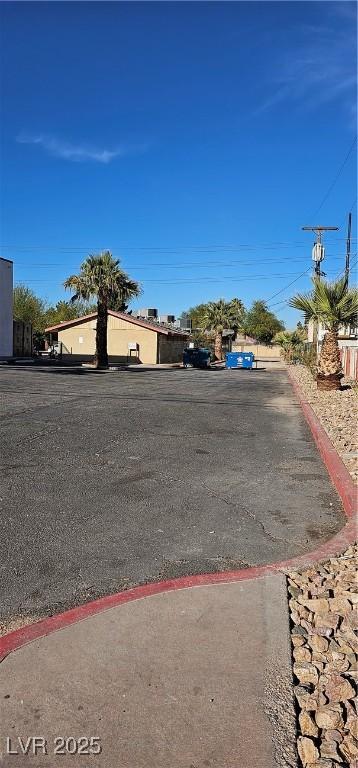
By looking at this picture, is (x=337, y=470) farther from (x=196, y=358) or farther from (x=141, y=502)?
(x=196, y=358)

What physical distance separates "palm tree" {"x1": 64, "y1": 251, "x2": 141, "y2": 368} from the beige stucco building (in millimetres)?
10955

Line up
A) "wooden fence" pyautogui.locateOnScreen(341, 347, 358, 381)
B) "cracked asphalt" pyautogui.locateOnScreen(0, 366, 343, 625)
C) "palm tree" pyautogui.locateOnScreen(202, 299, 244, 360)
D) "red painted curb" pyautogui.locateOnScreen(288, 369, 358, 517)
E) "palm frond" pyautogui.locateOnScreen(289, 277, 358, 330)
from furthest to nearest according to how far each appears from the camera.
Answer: "palm tree" pyautogui.locateOnScreen(202, 299, 244, 360), "wooden fence" pyautogui.locateOnScreen(341, 347, 358, 381), "palm frond" pyautogui.locateOnScreen(289, 277, 358, 330), "red painted curb" pyautogui.locateOnScreen(288, 369, 358, 517), "cracked asphalt" pyautogui.locateOnScreen(0, 366, 343, 625)

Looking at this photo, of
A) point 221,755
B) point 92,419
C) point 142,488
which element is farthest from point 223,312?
point 221,755

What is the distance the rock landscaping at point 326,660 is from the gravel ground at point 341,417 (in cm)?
283

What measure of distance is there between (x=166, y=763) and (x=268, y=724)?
1.60ft

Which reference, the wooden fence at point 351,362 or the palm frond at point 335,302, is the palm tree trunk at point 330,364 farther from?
the wooden fence at point 351,362

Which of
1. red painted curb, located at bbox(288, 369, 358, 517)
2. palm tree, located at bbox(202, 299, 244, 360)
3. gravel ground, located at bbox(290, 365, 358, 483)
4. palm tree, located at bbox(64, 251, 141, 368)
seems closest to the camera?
red painted curb, located at bbox(288, 369, 358, 517)

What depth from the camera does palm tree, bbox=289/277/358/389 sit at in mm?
18047

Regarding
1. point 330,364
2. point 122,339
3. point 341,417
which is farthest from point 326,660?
point 122,339

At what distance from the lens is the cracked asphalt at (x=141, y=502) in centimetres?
399

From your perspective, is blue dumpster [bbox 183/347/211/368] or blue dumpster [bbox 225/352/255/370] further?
blue dumpster [bbox 225/352/255/370]

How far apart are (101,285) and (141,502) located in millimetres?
31088

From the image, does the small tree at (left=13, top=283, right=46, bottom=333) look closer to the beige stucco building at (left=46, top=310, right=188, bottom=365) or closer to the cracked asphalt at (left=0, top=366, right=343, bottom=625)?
the beige stucco building at (left=46, top=310, right=188, bottom=365)

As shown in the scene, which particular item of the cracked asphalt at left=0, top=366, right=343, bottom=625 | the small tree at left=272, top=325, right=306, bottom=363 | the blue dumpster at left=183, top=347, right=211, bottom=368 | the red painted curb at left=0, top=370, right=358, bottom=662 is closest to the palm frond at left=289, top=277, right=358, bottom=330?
the cracked asphalt at left=0, top=366, right=343, bottom=625
